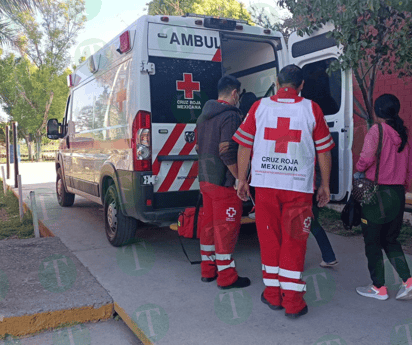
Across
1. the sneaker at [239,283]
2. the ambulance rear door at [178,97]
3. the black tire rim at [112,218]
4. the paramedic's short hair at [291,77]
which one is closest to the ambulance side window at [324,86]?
the ambulance rear door at [178,97]

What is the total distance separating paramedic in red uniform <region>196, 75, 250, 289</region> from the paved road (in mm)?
244

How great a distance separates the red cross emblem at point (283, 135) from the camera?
320 cm

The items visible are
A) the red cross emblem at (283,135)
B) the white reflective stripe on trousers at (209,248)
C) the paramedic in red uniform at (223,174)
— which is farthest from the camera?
the white reflective stripe on trousers at (209,248)

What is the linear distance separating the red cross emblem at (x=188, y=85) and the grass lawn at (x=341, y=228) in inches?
118

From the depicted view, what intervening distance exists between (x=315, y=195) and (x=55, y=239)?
3583mm

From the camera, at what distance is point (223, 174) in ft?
12.6

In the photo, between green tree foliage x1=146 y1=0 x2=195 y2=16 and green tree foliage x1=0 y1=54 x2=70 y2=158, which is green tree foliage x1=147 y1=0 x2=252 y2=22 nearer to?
green tree foliage x1=146 y1=0 x2=195 y2=16

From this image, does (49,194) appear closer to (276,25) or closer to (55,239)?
(55,239)

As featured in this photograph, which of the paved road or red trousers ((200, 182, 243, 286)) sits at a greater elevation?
red trousers ((200, 182, 243, 286))

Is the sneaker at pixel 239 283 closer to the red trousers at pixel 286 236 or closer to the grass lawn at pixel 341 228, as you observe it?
the red trousers at pixel 286 236

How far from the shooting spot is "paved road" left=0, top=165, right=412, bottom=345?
3012mm

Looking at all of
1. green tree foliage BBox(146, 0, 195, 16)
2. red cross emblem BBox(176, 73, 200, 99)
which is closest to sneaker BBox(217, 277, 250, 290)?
red cross emblem BBox(176, 73, 200, 99)

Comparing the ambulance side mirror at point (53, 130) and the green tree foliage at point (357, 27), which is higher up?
the green tree foliage at point (357, 27)

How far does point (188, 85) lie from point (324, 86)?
1.59 m
